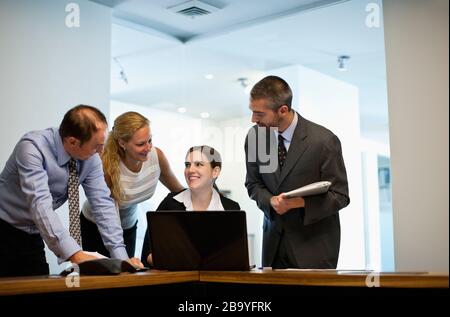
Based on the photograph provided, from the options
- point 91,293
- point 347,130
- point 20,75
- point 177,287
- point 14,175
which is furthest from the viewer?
point 347,130

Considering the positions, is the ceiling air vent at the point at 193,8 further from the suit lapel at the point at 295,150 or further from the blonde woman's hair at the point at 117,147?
the suit lapel at the point at 295,150

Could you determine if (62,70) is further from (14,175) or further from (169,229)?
(169,229)

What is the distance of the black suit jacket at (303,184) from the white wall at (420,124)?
596mm

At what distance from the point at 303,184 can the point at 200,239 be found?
0.67 metres

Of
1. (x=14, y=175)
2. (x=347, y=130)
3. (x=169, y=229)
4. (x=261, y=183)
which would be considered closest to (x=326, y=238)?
(x=261, y=183)

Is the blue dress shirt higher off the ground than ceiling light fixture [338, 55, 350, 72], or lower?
lower

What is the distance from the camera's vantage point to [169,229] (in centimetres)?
215

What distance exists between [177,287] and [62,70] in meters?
2.27

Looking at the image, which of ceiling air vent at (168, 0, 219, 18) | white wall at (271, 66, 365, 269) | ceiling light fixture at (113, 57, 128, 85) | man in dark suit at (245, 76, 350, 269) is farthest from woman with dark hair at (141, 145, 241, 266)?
ceiling light fixture at (113, 57, 128, 85)

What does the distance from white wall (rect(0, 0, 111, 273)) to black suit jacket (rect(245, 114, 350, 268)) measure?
5.64ft

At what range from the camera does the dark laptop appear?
2.07 meters

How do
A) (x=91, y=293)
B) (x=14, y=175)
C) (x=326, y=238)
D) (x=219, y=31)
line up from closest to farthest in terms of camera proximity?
(x=91, y=293)
(x=14, y=175)
(x=326, y=238)
(x=219, y=31)

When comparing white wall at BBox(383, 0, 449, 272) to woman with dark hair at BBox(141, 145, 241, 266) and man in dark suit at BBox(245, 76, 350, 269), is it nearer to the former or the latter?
man in dark suit at BBox(245, 76, 350, 269)

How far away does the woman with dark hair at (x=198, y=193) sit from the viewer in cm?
279
